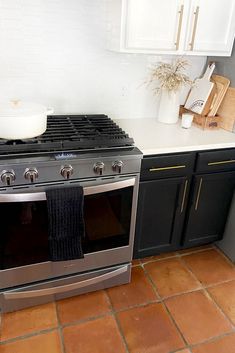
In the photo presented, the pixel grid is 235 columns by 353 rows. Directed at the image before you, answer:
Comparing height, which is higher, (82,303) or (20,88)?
(20,88)

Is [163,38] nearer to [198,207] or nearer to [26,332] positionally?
[198,207]

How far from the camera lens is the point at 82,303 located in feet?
5.83

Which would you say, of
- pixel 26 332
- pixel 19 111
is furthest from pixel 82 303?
pixel 19 111

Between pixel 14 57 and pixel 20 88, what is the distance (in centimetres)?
19

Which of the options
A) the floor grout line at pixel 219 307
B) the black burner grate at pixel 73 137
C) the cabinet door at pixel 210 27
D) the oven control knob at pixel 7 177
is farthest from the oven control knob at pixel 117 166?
the floor grout line at pixel 219 307

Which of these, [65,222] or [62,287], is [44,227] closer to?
[65,222]

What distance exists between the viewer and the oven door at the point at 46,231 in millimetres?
1433

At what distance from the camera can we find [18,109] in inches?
57.2

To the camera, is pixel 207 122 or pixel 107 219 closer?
pixel 107 219

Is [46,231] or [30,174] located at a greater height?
[30,174]

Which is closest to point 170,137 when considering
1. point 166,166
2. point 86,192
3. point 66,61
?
point 166,166

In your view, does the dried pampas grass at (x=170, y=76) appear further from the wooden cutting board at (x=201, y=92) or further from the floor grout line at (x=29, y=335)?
the floor grout line at (x=29, y=335)

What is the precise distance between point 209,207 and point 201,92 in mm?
864

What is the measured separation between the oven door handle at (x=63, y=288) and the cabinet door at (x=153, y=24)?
1.40 m
